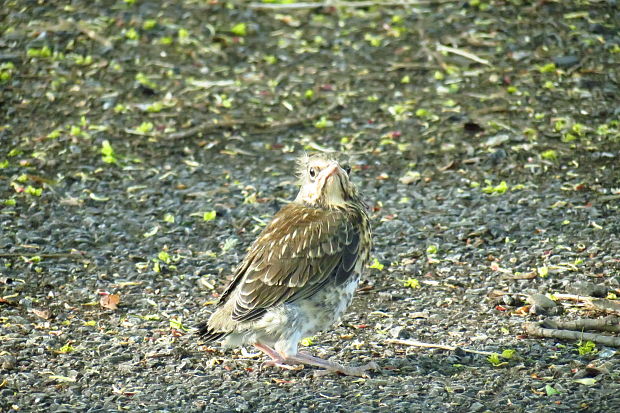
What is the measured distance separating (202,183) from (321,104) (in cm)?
182

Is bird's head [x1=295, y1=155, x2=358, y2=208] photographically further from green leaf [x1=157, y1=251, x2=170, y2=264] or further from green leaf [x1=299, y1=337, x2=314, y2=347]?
green leaf [x1=157, y1=251, x2=170, y2=264]

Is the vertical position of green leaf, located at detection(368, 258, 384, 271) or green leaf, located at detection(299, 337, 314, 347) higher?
green leaf, located at detection(299, 337, 314, 347)

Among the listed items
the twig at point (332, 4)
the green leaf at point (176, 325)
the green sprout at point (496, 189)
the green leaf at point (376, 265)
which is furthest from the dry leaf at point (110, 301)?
the twig at point (332, 4)

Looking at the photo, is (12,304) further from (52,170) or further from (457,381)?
(457,381)

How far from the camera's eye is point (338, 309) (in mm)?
5871

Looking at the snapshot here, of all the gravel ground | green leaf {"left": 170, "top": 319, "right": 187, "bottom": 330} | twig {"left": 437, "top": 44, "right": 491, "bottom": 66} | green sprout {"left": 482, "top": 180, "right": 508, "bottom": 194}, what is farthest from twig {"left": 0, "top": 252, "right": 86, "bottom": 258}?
twig {"left": 437, "top": 44, "right": 491, "bottom": 66}

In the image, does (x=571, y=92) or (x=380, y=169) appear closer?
(x=380, y=169)

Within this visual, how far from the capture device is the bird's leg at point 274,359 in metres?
5.90

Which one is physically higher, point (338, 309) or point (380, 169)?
point (338, 309)

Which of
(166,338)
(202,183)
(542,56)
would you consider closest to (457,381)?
(166,338)

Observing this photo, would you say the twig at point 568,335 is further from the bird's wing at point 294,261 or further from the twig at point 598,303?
the bird's wing at point 294,261

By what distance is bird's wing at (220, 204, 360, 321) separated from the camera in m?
5.73

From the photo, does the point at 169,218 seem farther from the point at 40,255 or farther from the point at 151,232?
the point at 40,255

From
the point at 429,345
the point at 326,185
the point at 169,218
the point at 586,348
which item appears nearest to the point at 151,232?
the point at 169,218
